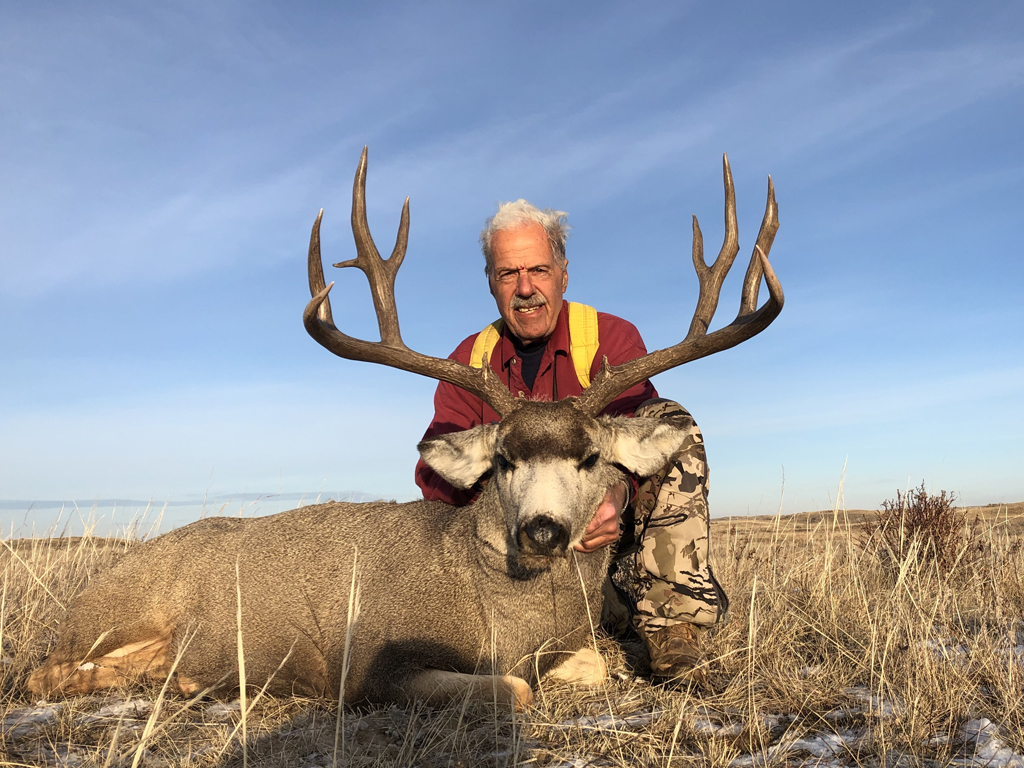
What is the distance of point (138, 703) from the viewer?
477cm

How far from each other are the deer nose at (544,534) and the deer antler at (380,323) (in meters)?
1.04

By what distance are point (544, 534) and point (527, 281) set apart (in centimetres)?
296

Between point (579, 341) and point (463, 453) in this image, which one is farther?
point (579, 341)

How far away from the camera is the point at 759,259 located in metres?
5.34

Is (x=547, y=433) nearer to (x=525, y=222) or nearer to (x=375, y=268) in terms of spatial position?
(x=375, y=268)

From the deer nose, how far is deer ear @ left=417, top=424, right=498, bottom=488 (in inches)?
36.9

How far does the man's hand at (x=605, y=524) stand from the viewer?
16.0 ft

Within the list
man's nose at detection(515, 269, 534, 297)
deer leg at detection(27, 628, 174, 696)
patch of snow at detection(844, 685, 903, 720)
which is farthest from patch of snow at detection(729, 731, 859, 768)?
man's nose at detection(515, 269, 534, 297)

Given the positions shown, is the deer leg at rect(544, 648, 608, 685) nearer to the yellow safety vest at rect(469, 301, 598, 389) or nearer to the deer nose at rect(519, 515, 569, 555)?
the deer nose at rect(519, 515, 569, 555)

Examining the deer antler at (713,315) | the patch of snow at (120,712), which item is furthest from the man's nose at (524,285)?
the patch of snow at (120,712)

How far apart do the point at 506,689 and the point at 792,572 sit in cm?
384

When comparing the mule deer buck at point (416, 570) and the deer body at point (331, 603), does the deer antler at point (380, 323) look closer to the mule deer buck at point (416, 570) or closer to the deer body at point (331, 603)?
the mule deer buck at point (416, 570)

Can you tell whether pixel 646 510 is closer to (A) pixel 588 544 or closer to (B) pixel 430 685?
(A) pixel 588 544

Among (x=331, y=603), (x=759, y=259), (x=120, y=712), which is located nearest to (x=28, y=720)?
(x=120, y=712)
